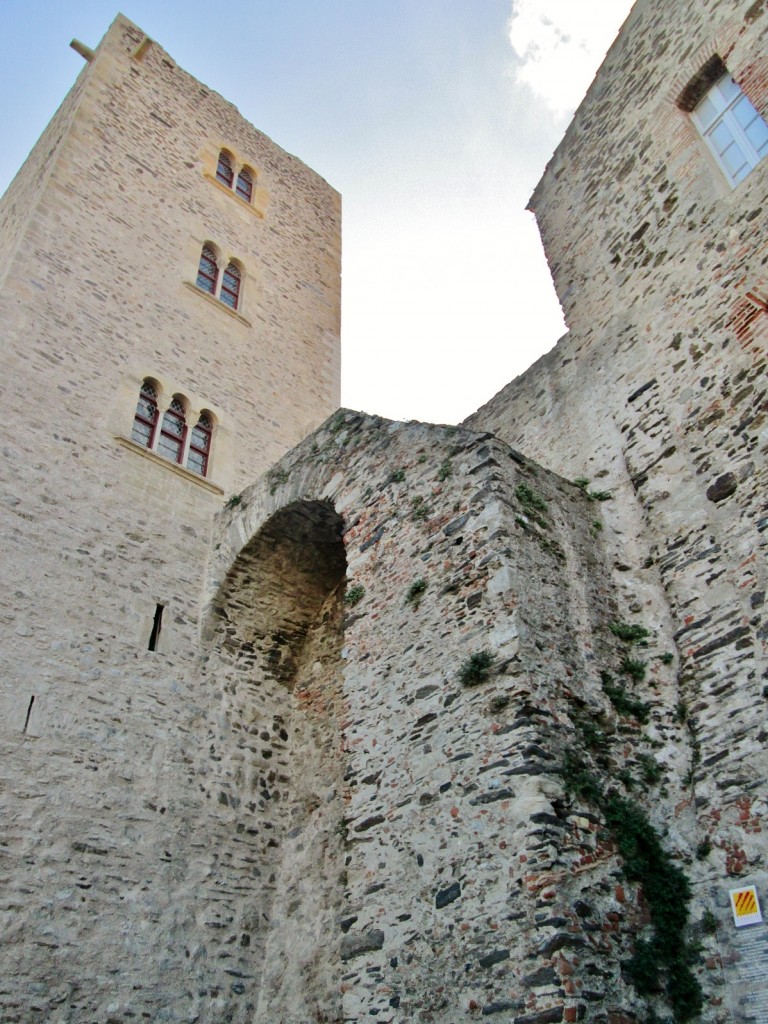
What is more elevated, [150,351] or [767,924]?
[150,351]

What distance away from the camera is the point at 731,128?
278 inches

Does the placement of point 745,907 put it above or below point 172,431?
below

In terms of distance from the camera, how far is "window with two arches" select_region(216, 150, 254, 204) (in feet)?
46.7

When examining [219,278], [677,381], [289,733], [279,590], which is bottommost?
[289,733]

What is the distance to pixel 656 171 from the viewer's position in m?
7.79

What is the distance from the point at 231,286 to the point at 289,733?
740 centimetres

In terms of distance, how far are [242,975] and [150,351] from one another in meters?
7.27

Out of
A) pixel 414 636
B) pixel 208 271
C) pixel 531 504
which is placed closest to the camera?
pixel 414 636

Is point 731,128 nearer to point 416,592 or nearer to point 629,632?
point 629,632

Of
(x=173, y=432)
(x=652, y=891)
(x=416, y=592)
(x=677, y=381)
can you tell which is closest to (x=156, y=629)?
(x=173, y=432)

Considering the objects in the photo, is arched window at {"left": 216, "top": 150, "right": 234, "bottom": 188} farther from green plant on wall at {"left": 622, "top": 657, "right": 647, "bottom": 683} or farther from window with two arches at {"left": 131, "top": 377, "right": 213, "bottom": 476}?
green plant on wall at {"left": 622, "top": 657, "right": 647, "bottom": 683}

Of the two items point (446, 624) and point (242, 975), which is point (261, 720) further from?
point (446, 624)

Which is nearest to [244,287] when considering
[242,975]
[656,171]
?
[656,171]

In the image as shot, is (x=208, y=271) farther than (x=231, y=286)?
No
